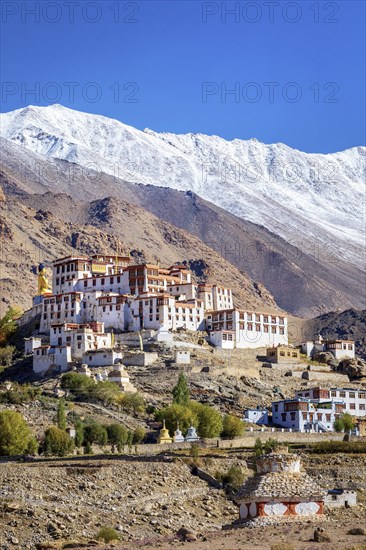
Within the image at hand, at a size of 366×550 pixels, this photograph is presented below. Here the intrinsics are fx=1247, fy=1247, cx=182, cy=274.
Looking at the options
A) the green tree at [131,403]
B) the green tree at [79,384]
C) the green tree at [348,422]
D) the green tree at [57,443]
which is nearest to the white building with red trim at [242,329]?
the green tree at [79,384]

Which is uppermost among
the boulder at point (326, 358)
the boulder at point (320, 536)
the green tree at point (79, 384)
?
the boulder at point (326, 358)

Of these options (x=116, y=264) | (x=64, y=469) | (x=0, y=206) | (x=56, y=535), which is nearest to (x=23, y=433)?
(x=64, y=469)

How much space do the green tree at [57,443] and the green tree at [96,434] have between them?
329 cm

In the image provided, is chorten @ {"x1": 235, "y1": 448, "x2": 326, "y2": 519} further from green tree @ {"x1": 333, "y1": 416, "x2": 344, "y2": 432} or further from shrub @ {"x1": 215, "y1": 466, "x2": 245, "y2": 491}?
green tree @ {"x1": 333, "y1": 416, "x2": 344, "y2": 432}

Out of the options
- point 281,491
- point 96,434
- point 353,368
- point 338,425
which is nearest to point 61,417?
point 96,434

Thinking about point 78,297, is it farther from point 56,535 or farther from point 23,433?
point 56,535

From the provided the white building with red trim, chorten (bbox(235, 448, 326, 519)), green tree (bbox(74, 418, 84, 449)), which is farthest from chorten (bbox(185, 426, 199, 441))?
chorten (bbox(235, 448, 326, 519))

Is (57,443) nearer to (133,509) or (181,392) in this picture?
(181,392)

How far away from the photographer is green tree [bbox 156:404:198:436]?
78000 mm

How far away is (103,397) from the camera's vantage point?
8700 centimetres

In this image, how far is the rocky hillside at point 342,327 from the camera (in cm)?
16425

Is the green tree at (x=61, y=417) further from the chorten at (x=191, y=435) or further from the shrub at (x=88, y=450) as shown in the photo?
the chorten at (x=191, y=435)

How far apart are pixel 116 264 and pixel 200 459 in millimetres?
61717

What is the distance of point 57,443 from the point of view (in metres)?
67.6
